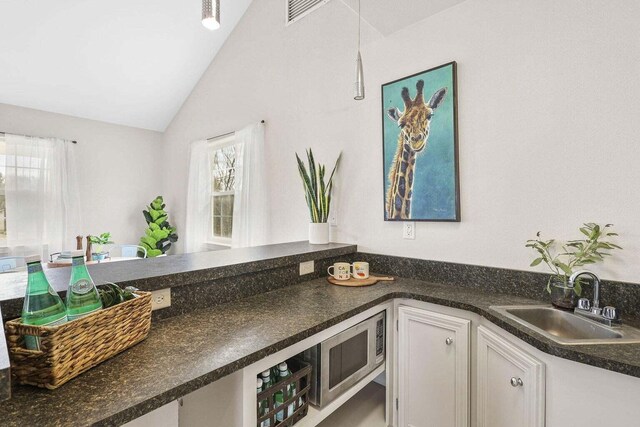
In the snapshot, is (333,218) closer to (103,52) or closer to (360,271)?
(360,271)

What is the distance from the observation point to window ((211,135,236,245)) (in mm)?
3418

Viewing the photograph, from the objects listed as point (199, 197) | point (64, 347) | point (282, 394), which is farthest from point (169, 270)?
point (199, 197)

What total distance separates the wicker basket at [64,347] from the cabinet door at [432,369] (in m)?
1.28

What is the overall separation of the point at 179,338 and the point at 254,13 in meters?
3.11

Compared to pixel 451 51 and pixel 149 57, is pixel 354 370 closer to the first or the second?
pixel 451 51

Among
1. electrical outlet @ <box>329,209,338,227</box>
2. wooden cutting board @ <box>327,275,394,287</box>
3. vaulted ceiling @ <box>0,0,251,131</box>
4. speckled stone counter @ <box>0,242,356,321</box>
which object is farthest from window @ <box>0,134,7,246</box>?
wooden cutting board @ <box>327,275,394,287</box>

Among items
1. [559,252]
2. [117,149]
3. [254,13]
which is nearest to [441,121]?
[559,252]

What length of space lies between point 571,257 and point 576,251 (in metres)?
0.03

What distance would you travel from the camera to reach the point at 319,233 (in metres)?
2.20

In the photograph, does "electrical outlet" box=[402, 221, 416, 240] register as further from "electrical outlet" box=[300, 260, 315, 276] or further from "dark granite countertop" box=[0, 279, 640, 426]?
"electrical outlet" box=[300, 260, 315, 276]

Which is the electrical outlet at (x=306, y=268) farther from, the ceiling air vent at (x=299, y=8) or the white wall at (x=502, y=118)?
the ceiling air vent at (x=299, y=8)

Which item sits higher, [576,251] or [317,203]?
[317,203]

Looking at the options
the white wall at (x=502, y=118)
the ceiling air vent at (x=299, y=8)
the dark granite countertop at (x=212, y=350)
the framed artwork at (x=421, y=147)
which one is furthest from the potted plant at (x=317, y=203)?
the ceiling air vent at (x=299, y=8)

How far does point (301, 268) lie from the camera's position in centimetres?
184
